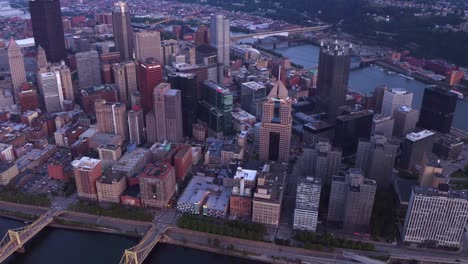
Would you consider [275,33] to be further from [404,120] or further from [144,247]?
[144,247]

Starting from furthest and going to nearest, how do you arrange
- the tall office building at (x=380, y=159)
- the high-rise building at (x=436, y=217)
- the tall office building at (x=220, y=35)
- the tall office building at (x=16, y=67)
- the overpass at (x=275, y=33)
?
the overpass at (x=275, y=33) → the tall office building at (x=220, y=35) → the tall office building at (x=16, y=67) → the tall office building at (x=380, y=159) → the high-rise building at (x=436, y=217)

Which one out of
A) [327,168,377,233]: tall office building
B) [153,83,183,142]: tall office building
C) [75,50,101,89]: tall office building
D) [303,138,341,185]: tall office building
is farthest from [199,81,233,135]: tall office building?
[75,50,101,89]: tall office building

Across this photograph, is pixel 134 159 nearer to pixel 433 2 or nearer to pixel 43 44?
pixel 43 44

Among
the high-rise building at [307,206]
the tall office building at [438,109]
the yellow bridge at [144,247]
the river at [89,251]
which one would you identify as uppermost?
the tall office building at [438,109]

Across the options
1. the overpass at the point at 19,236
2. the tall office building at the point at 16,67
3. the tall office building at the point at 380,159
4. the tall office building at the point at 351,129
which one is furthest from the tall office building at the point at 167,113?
the tall office building at the point at 16,67

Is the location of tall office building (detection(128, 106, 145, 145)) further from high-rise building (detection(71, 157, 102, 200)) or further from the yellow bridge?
the yellow bridge

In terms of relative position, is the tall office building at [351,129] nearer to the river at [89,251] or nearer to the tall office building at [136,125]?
the river at [89,251]
